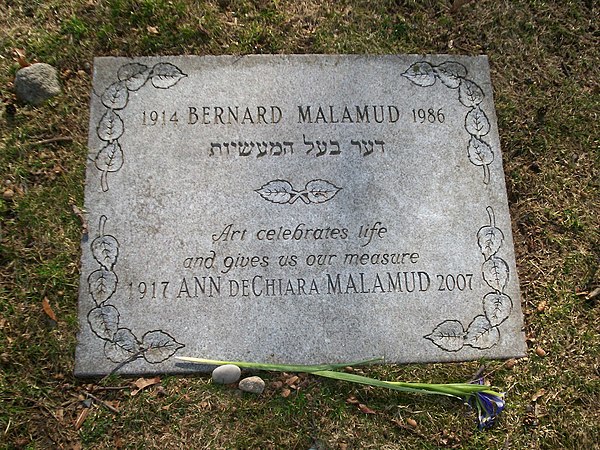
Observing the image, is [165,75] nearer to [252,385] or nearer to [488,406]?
[252,385]

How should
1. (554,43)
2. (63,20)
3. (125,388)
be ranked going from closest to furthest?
(125,388) < (63,20) < (554,43)

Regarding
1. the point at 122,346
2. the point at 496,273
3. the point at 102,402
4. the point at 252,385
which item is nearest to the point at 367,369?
the point at 252,385

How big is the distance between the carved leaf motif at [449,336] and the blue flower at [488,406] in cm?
29

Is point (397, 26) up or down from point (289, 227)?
up

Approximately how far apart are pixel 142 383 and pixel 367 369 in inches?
50.1

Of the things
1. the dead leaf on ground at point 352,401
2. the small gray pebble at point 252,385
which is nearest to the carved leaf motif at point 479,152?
the dead leaf on ground at point 352,401

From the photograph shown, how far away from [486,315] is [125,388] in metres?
2.11

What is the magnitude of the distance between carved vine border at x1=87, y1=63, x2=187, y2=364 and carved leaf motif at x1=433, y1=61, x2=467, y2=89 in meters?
1.70

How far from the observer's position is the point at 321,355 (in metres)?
3.04

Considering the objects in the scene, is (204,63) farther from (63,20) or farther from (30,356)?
(30,356)

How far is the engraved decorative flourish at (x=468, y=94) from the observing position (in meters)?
3.42

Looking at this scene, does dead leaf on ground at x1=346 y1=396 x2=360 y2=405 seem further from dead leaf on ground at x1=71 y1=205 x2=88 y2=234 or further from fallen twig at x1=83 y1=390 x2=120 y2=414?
dead leaf on ground at x1=71 y1=205 x2=88 y2=234

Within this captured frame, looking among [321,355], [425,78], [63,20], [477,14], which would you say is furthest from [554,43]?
[63,20]

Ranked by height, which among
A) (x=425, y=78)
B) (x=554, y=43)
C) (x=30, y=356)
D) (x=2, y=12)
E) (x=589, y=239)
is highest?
(x=2, y=12)
